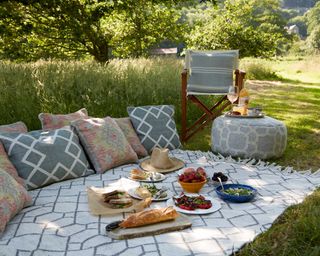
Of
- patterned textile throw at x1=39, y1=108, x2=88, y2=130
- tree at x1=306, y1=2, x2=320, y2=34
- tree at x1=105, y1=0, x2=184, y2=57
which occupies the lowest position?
patterned textile throw at x1=39, y1=108, x2=88, y2=130

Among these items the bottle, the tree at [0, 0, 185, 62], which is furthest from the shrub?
the bottle

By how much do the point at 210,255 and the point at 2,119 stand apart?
10.6 feet

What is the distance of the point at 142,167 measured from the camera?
3.19 m

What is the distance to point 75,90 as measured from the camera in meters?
4.68

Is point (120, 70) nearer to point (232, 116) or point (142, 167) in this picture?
point (232, 116)

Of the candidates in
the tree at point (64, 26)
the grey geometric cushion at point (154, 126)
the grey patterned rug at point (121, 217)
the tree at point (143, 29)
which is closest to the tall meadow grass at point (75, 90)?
the grey geometric cushion at point (154, 126)

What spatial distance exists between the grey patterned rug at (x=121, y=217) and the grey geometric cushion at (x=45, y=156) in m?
0.07

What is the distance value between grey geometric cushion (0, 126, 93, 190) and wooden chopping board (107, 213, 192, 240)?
3.09ft

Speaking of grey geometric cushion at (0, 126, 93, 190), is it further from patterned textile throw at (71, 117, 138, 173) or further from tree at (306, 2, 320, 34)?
tree at (306, 2, 320, 34)

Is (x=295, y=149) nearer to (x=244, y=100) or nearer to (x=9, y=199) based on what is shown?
(x=244, y=100)

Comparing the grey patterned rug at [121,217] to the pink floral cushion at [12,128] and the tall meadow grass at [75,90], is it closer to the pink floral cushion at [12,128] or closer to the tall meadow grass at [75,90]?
the pink floral cushion at [12,128]

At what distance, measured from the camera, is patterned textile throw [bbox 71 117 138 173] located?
3072 millimetres

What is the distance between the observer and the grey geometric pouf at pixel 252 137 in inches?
141

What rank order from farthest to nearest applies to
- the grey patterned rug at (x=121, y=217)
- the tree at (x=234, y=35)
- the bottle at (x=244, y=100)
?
1. the tree at (x=234, y=35)
2. the bottle at (x=244, y=100)
3. the grey patterned rug at (x=121, y=217)
